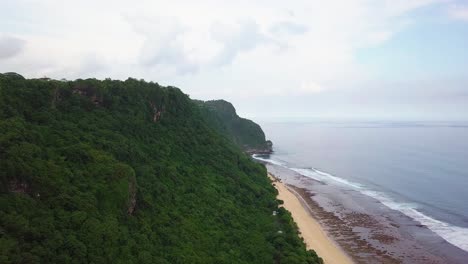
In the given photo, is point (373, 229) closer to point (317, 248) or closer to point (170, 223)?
point (317, 248)

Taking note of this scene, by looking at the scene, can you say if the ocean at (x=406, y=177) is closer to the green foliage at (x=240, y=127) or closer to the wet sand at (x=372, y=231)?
the wet sand at (x=372, y=231)

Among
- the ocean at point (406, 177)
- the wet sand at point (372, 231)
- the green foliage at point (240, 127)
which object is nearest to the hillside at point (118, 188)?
the wet sand at point (372, 231)

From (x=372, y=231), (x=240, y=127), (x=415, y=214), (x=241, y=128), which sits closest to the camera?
(x=372, y=231)

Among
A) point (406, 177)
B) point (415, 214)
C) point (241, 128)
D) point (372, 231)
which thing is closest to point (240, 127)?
point (241, 128)

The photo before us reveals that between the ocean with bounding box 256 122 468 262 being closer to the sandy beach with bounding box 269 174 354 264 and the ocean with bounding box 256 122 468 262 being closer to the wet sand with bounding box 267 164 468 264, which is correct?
the wet sand with bounding box 267 164 468 264

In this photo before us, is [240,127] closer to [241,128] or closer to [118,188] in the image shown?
[241,128]

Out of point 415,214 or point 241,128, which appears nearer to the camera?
point 415,214
